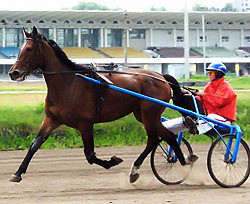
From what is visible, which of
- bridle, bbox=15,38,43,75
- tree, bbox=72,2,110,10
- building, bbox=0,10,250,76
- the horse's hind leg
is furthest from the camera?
tree, bbox=72,2,110,10

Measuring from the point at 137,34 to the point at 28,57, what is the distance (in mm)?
52186

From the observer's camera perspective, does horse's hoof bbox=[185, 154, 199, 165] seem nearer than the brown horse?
No

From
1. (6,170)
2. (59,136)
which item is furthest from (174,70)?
(6,170)

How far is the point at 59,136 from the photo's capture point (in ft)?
39.5

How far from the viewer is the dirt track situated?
241 inches

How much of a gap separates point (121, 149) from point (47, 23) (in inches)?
1749

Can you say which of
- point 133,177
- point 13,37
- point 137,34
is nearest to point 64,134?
point 133,177

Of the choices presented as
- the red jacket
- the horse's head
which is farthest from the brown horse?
the red jacket

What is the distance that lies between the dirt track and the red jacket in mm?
877

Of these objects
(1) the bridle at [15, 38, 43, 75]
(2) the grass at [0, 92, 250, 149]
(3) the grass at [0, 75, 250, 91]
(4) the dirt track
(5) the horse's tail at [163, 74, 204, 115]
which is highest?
(1) the bridle at [15, 38, 43, 75]

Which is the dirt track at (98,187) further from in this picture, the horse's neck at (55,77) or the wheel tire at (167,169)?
the horse's neck at (55,77)

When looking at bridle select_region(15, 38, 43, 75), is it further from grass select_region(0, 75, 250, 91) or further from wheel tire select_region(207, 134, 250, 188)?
grass select_region(0, 75, 250, 91)

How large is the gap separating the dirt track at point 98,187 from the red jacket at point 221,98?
88 cm

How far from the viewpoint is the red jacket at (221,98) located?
23.3 feet
